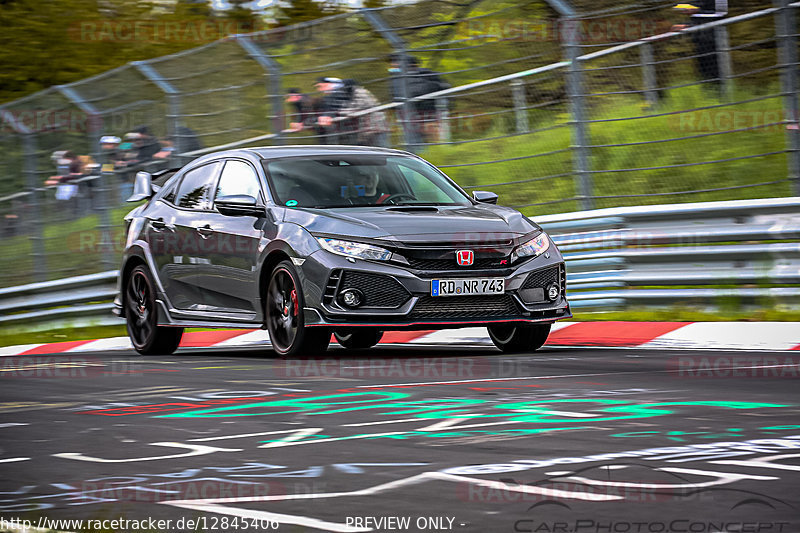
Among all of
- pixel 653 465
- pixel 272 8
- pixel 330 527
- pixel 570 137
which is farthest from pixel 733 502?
pixel 272 8

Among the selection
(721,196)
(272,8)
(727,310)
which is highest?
(272,8)

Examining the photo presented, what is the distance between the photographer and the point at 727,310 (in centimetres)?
1251

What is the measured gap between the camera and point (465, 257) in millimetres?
10422

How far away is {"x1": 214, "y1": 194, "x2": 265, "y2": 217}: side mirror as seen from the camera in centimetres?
1120

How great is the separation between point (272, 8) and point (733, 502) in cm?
3973

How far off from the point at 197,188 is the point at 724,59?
450cm

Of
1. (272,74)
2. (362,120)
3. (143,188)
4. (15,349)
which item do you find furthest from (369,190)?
(15,349)

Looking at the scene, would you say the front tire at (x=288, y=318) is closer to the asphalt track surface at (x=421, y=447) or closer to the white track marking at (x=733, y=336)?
the asphalt track surface at (x=421, y=447)

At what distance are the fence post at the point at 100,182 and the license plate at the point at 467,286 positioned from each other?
309 inches

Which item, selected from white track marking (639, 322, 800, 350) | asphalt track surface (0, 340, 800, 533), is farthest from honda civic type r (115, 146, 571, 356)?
white track marking (639, 322, 800, 350)

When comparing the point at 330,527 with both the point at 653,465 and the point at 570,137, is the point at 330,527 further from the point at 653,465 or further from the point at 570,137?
the point at 570,137

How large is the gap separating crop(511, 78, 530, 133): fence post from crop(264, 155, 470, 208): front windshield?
2380mm

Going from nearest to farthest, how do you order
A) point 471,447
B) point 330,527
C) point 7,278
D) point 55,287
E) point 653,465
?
point 330,527, point 653,465, point 471,447, point 55,287, point 7,278

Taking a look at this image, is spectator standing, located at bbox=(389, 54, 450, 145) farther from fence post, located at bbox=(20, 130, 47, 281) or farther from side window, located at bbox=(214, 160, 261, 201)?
fence post, located at bbox=(20, 130, 47, 281)
